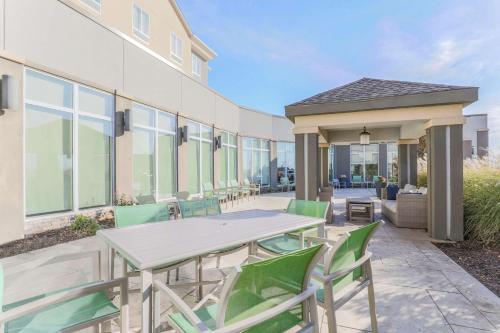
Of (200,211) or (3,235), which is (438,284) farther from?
(3,235)

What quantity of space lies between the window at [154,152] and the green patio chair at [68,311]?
5.81 meters

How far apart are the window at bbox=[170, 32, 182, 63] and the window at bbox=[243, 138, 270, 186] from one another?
5415 millimetres

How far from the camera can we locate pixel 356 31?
10.5 meters

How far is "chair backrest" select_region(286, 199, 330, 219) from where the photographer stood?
344 cm

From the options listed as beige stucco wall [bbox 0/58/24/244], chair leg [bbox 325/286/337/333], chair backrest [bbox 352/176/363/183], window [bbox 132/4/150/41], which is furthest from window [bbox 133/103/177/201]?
chair backrest [bbox 352/176/363/183]

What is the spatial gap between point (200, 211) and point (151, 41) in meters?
10.3

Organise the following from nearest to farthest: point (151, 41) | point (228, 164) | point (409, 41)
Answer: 1. point (409, 41)
2. point (151, 41)
3. point (228, 164)

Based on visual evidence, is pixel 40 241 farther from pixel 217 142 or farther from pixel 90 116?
pixel 217 142

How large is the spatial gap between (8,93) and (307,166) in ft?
20.3

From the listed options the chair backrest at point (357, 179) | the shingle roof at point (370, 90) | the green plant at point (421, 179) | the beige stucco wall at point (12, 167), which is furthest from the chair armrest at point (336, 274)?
the chair backrest at point (357, 179)

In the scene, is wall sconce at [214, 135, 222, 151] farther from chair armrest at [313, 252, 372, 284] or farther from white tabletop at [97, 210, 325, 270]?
chair armrest at [313, 252, 372, 284]

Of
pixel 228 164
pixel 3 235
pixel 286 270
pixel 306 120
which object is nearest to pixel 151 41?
pixel 228 164

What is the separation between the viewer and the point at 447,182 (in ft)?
17.4

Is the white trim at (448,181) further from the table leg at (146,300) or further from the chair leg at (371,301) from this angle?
the table leg at (146,300)
